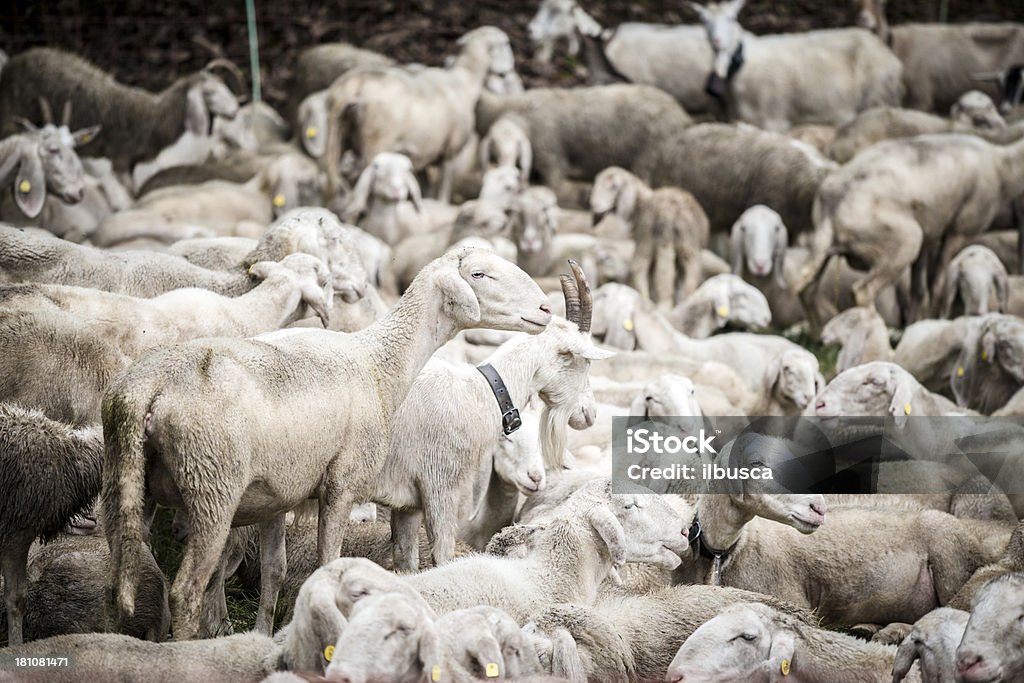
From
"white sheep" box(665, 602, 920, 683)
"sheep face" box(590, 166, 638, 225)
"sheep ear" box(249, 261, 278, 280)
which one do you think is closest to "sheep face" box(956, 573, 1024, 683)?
"white sheep" box(665, 602, 920, 683)

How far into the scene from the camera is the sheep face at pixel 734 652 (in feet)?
18.2

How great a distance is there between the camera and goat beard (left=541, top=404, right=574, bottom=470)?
6.99 m

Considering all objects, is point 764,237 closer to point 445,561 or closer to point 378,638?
point 445,561

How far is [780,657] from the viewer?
564 centimetres

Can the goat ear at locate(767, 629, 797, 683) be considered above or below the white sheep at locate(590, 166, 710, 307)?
above

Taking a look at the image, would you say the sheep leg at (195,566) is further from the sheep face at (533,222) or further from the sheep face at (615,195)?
the sheep face at (615,195)

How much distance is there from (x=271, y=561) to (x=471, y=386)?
1.15 metres

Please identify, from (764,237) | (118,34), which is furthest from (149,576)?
(118,34)

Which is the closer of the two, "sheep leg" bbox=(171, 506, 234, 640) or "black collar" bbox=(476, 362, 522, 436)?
"sheep leg" bbox=(171, 506, 234, 640)

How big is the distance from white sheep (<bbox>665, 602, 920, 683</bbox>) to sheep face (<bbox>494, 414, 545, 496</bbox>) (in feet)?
4.23

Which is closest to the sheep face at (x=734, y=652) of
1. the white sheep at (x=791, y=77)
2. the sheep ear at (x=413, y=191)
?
the sheep ear at (x=413, y=191)

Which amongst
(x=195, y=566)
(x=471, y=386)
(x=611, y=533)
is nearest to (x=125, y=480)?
(x=195, y=566)

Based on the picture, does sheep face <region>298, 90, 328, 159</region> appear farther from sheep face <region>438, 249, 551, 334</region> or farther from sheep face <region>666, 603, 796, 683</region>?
sheep face <region>666, 603, 796, 683</region>

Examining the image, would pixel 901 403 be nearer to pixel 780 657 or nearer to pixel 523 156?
pixel 780 657
